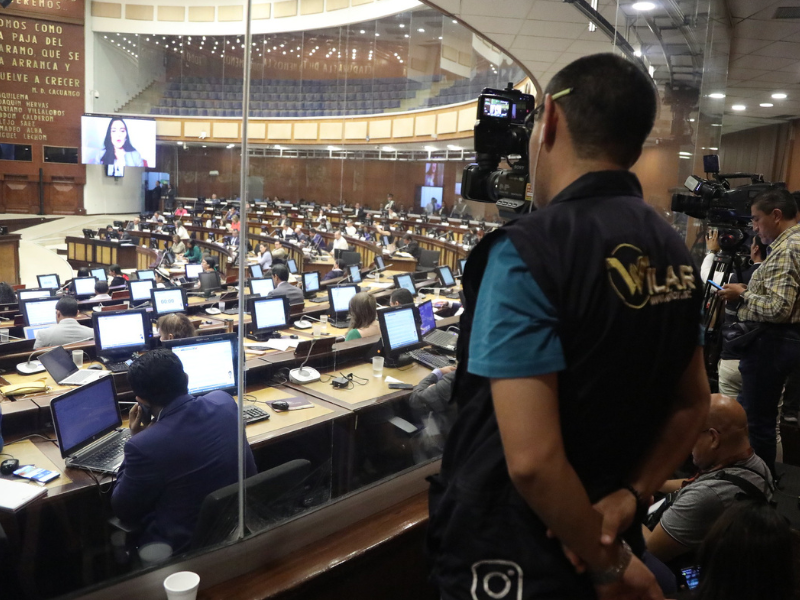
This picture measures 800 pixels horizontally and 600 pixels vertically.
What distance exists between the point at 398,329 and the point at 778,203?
2.36 m

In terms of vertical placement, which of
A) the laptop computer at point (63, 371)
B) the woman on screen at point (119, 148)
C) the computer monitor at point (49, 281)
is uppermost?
the woman on screen at point (119, 148)

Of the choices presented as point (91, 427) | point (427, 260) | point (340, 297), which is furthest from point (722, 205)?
point (427, 260)

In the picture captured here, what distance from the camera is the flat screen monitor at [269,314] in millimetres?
5273

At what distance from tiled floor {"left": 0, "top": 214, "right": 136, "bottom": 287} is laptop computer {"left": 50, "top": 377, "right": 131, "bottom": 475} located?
36.5 feet

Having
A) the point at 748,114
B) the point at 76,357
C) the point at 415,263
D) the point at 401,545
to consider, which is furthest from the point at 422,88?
the point at 401,545

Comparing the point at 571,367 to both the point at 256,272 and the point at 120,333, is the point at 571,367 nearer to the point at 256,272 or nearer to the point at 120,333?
the point at 120,333

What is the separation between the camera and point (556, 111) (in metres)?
0.88

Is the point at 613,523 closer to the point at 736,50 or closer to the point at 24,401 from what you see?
the point at 24,401

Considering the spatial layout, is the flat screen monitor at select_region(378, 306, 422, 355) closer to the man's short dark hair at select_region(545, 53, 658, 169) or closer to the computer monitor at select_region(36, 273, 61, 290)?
the man's short dark hair at select_region(545, 53, 658, 169)

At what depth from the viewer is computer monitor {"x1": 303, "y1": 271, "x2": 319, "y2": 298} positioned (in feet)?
24.5

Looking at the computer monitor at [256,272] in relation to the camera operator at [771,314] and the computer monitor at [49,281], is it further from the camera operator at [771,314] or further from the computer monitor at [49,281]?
the camera operator at [771,314]

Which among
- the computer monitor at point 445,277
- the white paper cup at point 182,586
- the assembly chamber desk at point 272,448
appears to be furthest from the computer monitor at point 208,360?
the computer monitor at point 445,277

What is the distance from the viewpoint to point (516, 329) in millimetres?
760

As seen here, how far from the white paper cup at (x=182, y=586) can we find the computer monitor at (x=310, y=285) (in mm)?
6151
